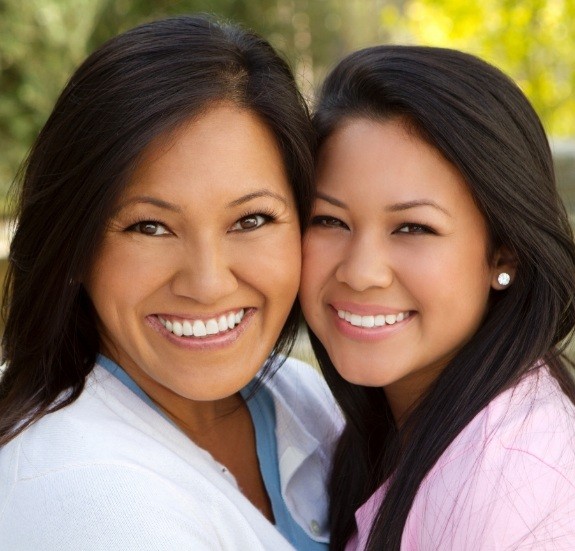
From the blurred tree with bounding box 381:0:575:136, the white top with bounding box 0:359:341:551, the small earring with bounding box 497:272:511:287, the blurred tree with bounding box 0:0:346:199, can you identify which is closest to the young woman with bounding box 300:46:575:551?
the small earring with bounding box 497:272:511:287

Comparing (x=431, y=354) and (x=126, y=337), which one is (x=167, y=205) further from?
(x=431, y=354)

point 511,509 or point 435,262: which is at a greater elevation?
point 435,262

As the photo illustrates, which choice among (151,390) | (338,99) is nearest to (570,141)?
(338,99)

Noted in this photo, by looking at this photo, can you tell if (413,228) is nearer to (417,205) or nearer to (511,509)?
(417,205)

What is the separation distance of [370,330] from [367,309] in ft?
0.20

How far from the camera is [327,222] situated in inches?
87.0

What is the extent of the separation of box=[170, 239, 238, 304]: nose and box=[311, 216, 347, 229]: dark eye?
0.32m

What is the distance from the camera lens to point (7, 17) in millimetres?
7500

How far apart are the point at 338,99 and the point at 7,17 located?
6058mm

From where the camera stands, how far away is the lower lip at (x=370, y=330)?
2158mm

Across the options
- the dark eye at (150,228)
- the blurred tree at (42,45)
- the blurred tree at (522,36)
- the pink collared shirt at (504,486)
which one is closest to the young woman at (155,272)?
the dark eye at (150,228)

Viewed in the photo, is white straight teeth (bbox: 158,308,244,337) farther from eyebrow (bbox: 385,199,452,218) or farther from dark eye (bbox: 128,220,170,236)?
eyebrow (bbox: 385,199,452,218)

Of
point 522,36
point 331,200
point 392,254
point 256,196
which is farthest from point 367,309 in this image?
point 522,36

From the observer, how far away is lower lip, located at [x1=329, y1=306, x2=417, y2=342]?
7.08ft
